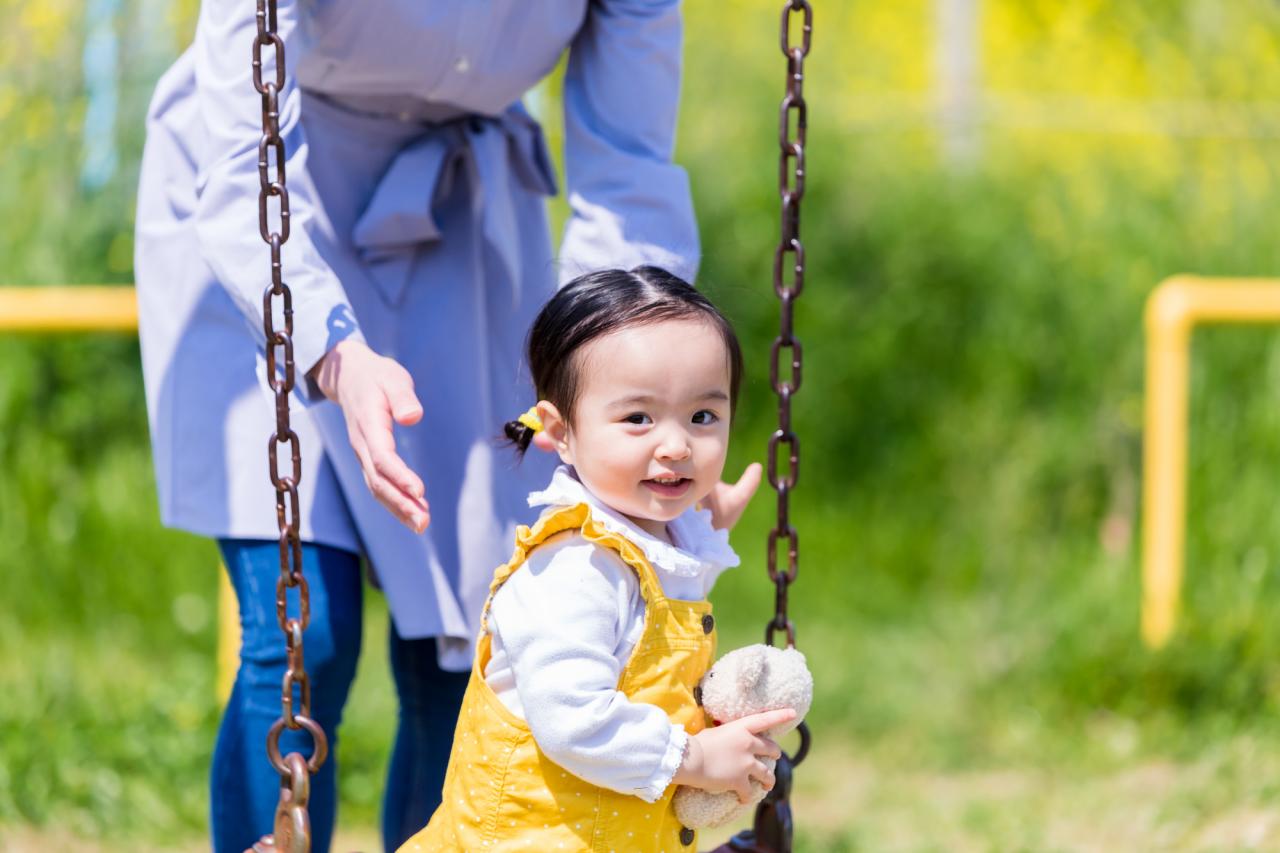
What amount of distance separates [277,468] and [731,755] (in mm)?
601

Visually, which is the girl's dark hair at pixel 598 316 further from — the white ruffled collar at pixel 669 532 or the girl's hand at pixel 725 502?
the girl's hand at pixel 725 502

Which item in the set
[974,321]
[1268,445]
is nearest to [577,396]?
[1268,445]

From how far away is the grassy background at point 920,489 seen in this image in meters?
3.93

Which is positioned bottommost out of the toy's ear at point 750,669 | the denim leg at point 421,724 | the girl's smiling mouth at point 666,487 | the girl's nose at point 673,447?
the denim leg at point 421,724

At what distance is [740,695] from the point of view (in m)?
1.78

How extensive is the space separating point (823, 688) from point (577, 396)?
308cm

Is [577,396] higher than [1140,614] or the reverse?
higher

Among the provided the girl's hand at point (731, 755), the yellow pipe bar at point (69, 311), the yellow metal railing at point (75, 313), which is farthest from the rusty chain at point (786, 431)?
the yellow pipe bar at point (69, 311)

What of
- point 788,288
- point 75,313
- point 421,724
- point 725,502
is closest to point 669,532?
point 725,502

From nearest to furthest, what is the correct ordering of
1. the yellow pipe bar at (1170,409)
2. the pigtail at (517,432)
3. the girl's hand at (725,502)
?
the pigtail at (517,432)
the girl's hand at (725,502)
the yellow pipe bar at (1170,409)

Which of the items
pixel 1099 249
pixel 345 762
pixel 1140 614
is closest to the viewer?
pixel 345 762

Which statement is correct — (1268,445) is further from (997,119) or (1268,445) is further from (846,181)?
(997,119)

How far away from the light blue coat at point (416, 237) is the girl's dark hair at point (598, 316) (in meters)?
0.26

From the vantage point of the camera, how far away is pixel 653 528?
6.17 ft
